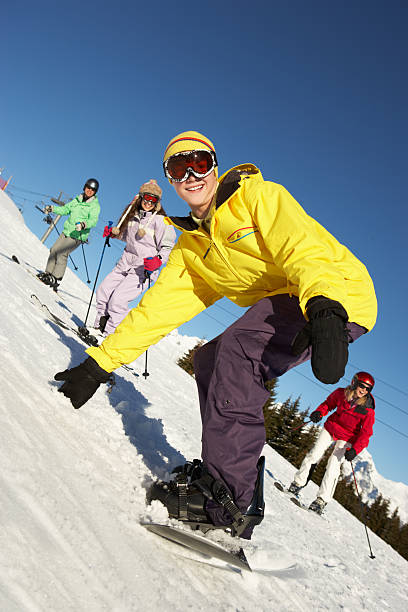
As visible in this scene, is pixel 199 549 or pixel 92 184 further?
pixel 92 184

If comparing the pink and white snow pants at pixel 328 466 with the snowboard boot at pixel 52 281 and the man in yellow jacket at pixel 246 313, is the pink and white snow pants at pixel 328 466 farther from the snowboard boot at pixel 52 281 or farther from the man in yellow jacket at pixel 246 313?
the snowboard boot at pixel 52 281

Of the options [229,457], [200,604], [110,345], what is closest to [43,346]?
[110,345]

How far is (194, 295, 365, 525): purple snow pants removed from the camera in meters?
1.80

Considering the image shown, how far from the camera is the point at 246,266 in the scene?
6.78ft

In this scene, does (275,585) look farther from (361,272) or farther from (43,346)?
(43,346)

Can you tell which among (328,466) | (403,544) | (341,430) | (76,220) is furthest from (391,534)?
(76,220)

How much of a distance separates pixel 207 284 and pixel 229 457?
121cm

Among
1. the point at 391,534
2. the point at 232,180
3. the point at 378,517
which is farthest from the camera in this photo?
the point at 378,517

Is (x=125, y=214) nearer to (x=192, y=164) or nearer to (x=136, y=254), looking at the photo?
(x=136, y=254)

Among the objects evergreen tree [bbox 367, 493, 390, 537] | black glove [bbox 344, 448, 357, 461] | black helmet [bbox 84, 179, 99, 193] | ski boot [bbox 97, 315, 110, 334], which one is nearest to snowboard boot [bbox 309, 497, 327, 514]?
black glove [bbox 344, 448, 357, 461]

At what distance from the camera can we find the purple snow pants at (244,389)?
5.91ft

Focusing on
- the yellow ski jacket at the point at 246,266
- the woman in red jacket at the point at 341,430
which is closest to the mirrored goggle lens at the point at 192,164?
the yellow ski jacket at the point at 246,266

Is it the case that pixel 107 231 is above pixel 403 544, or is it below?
above

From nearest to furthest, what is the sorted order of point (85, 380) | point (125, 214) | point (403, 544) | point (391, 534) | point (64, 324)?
point (85, 380) → point (64, 324) → point (125, 214) → point (403, 544) → point (391, 534)
